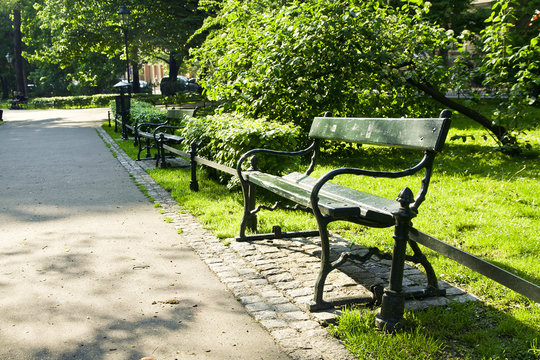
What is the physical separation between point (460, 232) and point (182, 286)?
2.63m

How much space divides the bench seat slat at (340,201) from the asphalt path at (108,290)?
2.77ft

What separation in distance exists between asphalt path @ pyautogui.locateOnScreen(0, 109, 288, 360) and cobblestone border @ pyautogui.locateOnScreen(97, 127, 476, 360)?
0.34 ft

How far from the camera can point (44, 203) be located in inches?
273

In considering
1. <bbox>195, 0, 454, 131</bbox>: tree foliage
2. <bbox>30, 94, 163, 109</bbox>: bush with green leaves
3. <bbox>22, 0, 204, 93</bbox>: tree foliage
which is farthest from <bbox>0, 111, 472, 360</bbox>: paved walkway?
<bbox>30, 94, 163, 109</bbox>: bush with green leaves

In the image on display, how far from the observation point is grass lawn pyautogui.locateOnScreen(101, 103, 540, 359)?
2.81 m

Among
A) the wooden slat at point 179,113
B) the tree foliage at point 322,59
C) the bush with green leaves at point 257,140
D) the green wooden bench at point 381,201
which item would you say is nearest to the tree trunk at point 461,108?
the tree foliage at point 322,59

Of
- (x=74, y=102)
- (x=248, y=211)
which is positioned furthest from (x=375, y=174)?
(x=74, y=102)

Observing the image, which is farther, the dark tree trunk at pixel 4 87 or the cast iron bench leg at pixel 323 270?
the dark tree trunk at pixel 4 87

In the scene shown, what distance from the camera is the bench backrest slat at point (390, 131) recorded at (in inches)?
131

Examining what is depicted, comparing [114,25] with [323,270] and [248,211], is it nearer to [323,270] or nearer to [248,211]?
[248,211]

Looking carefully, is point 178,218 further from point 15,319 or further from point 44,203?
point 15,319

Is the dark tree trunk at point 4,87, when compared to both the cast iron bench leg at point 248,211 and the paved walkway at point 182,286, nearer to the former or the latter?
the paved walkway at point 182,286

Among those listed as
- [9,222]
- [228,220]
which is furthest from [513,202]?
[9,222]

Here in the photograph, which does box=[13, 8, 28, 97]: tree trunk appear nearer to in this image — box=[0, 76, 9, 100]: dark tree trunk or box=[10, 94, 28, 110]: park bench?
box=[10, 94, 28, 110]: park bench
